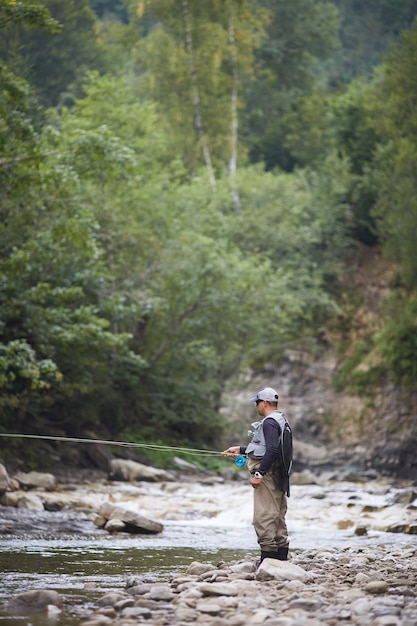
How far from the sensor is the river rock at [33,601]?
21.3ft

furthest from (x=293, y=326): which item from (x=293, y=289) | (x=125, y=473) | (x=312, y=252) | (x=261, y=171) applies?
(x=125, y=473)

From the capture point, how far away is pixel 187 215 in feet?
95.2

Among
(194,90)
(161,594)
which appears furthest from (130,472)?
(194,90)

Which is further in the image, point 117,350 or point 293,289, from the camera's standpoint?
point 293,289

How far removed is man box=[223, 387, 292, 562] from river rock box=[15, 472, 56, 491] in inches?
346

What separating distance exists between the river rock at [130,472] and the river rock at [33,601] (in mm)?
13092

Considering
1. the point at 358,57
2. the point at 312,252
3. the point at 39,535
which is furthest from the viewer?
the point at 358,57

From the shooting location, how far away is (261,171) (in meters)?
36.5

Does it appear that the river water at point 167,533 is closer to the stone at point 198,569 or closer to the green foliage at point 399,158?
the stone at point 198,569

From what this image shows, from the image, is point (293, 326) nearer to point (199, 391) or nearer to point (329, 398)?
point (329, 398)

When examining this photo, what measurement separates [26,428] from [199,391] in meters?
7.04

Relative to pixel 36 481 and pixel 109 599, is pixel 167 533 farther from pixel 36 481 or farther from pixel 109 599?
pixel 109 599

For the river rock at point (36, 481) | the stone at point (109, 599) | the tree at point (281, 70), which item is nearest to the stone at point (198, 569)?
the stone at point (109, 599)

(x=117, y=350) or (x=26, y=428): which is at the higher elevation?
(x=117, y=350)
